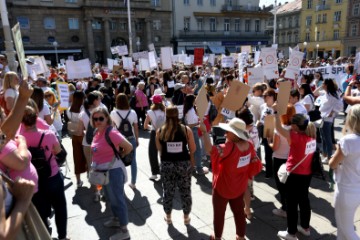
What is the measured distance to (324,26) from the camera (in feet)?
180

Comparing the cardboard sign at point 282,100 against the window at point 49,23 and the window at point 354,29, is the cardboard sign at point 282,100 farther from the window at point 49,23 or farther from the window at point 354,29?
the window at point 354,29

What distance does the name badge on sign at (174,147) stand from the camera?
375 centimetres

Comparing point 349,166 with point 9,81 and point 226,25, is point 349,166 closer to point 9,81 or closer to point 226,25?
point 9,81

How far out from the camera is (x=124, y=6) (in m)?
39.7

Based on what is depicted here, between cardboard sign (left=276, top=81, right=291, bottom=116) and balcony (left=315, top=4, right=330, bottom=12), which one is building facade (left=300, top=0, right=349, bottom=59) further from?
cardboard sign (left=276, top=81, right=291, bottom=116)

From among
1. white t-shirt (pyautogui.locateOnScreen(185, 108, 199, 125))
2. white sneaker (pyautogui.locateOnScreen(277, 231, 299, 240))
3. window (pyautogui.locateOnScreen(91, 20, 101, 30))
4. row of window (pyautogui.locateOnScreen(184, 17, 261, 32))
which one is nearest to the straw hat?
white sneaker (pyautogui.locateOnScreen(277, 231, 299, 240))

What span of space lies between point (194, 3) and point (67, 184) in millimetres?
46558

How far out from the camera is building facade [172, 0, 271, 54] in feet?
151

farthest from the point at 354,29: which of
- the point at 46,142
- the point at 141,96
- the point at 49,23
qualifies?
the point at 46,142

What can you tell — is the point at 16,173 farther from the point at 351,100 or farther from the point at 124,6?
the point at 124,6

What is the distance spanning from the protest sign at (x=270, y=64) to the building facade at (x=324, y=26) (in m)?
46.6

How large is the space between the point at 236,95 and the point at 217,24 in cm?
4753

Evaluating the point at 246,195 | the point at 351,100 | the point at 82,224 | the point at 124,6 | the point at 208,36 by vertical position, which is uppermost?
the point at 124,6

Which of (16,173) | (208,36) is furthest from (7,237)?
(208,36)
